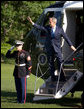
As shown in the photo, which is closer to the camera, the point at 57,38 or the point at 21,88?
the point at 57,38

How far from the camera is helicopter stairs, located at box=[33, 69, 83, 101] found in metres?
12.9

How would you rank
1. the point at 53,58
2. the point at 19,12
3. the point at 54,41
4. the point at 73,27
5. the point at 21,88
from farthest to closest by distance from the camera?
the point at 19,12
the point at 73,27
the point at 21,88
the point at 53,58
the point at 54,41

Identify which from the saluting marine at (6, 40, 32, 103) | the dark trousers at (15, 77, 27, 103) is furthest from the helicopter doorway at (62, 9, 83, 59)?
the dark trousers at (15, 77, 27, 103)

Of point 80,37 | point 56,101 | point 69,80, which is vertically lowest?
point 56,101

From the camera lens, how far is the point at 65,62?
44.8 ft

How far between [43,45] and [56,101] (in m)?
1.63

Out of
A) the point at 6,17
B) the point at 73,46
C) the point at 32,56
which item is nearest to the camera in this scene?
the point at 73,46

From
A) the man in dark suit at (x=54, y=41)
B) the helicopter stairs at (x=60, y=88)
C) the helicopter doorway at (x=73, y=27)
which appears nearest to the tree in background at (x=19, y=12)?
the helicopter doorway at (x=73, y=27)

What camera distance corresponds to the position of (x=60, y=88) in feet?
43.0

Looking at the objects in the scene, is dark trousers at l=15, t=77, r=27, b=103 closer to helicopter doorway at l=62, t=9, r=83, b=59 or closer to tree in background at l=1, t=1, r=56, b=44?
helicopter doorway at l=62, t=9, r=83, b=59

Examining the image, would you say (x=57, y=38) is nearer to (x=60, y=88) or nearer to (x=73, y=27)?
(x=73, y=27)

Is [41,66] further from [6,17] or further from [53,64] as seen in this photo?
[6,17]

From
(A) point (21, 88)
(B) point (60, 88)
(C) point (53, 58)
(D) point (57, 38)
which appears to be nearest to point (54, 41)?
(D) point (57, 38)

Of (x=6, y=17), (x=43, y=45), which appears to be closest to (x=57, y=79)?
(x=43, y=45)
